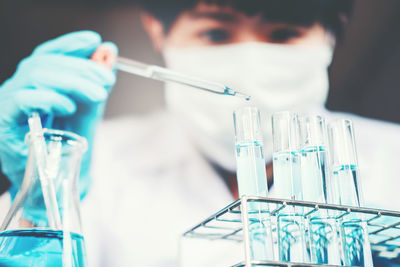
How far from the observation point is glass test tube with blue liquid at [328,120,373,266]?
62cm

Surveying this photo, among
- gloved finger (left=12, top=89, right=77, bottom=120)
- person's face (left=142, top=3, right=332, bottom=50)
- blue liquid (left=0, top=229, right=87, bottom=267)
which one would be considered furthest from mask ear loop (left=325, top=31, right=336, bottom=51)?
blue liquid (left=0, top=229, right=87, bottom=267)

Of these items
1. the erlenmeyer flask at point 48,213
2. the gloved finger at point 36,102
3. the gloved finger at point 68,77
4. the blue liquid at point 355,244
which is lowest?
the blue liquid at point 355,244

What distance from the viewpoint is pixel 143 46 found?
97 cm

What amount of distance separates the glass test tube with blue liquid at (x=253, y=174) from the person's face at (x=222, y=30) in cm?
36

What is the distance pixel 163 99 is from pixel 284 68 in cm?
28

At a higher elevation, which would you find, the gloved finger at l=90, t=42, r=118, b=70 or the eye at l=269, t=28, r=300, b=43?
the eye at l=269, t=28, r=300, b=43

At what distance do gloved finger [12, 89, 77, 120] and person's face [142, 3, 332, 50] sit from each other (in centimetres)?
26

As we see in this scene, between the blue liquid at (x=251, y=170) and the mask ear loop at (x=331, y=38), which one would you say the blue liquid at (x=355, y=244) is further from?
the mask ear loop at (x=331, y=38)

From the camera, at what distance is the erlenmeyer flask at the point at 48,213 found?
1.91 ft

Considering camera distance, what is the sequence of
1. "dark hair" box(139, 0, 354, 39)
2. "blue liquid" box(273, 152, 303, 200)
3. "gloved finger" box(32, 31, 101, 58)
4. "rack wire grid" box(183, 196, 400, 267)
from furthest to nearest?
"dark hair" box(139, 0, 354, 39), "gloved finger" box(32, 31, 101, 58), "blue liquid" box(273, 152, 303, 200), "rack wire grid" box(183, 196, 400, 267)

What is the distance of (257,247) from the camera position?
22.6 inches

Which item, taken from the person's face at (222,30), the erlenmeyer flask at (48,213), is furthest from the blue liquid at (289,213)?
the person's face at (222,30)

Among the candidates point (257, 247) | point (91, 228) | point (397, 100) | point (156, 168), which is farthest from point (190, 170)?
point (397, 100)

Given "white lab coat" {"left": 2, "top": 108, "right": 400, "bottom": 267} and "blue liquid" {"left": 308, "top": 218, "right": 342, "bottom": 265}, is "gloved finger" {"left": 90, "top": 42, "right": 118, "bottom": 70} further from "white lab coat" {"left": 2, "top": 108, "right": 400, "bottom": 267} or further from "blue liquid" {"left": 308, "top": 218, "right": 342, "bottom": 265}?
"blue liquid" {"left": 308, "top": 218, "right": 342, "bottom": 265}
